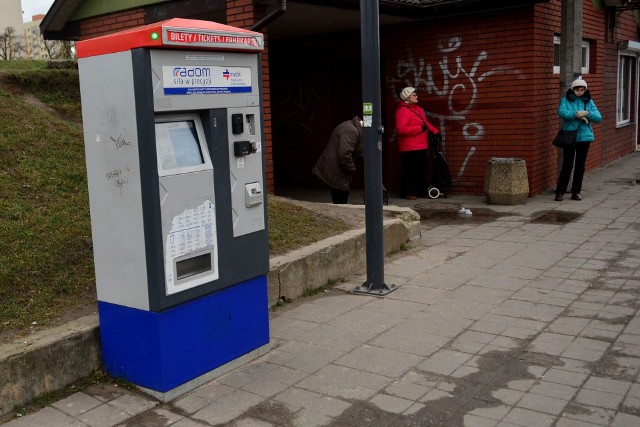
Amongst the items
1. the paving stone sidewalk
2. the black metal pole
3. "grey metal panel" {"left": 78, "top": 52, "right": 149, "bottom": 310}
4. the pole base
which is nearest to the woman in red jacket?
the paving stone sidewalk

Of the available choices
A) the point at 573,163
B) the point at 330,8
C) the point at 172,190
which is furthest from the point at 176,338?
the point at 573,163

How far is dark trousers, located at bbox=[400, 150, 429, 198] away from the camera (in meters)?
10.9

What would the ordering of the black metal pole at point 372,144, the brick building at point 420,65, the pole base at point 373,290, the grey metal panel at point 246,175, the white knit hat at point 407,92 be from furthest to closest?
the white knit hat at point 407,92 < the brick building at point 420,65 < the pole base at point 373,290 < the black metal pole at point 372,144 < the grey metal panel at point 246,175

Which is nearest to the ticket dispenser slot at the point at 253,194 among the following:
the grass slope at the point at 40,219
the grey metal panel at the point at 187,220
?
the grey metal panel at the point at 187,220

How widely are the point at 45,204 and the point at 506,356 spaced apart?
401cm

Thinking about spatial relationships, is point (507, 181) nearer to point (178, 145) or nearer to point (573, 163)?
point (573, 163)

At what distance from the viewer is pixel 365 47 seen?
5660 millimetres

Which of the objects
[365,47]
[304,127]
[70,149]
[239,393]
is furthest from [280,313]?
[304,127]

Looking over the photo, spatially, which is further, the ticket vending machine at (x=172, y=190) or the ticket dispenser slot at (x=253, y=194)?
the ticket dispenser slot at (x=253, y=194)

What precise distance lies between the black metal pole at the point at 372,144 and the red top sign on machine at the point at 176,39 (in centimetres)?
159

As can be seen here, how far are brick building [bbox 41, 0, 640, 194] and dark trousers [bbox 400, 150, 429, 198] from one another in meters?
0.52

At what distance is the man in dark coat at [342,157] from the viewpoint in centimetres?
888

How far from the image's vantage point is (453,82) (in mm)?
11086

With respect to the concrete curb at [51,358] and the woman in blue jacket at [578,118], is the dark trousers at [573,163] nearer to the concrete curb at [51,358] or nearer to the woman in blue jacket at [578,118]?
the woman in blue jacket at [578,118]
